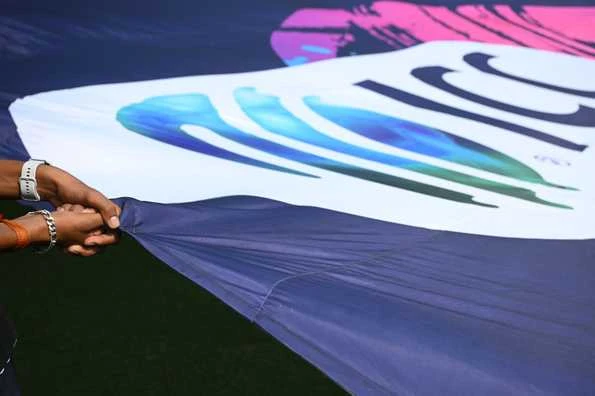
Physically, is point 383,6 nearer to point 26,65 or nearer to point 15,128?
point 26,65

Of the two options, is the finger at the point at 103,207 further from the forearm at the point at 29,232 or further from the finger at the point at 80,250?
the forearm at the point at 29,232

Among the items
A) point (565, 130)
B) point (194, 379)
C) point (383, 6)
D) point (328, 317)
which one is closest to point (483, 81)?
point (565, 130)

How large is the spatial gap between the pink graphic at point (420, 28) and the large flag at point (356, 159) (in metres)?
0.02

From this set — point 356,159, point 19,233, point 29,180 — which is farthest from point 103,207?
point 356,159

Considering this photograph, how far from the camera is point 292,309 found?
211cm

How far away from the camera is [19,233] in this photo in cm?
174

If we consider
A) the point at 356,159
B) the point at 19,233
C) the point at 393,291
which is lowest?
the point at 393,291

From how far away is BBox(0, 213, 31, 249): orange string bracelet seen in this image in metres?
1.73

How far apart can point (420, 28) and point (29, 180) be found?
2969 mm

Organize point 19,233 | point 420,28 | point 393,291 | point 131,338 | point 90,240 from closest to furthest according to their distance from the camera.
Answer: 1. point 19,233
2. point 90,240
3. point 393,291
4. point 131,338
5. point 420,28

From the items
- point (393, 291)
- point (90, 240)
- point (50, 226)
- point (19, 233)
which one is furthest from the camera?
point (393, 291)

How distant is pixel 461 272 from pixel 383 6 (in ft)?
9.09

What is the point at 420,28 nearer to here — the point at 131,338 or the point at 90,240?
the point at 131,338

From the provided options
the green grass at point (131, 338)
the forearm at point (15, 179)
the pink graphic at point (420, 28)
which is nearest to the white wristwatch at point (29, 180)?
the forearm at point (15, 179)
